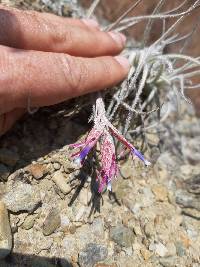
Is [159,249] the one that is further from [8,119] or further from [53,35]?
[53,35]

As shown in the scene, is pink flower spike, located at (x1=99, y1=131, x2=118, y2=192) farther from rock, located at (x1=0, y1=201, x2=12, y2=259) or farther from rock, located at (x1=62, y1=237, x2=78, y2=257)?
rock, located at (x1=0, y1=201, x2=12, y2=259)

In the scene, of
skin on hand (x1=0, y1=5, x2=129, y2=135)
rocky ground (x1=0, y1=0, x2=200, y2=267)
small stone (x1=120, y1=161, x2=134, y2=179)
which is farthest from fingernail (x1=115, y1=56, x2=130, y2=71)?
small stone (x1=120, y1=161, x2=134, y2=179)

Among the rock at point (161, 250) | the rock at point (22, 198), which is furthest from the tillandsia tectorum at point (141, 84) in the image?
the rock at point (161, 250)

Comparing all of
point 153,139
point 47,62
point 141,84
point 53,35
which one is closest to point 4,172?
point 47,62

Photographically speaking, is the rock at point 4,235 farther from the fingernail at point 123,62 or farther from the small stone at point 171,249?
the fingernail at point 123,62

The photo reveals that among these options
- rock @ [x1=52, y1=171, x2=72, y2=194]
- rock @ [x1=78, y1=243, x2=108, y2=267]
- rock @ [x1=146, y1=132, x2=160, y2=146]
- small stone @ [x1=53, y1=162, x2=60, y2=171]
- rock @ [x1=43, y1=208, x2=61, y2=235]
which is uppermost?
rock @ [x1=146, y1=132, x2=160, y2=146]

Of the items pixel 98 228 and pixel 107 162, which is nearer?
pixel 107 162

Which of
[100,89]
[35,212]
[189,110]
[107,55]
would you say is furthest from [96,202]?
[189,110]
